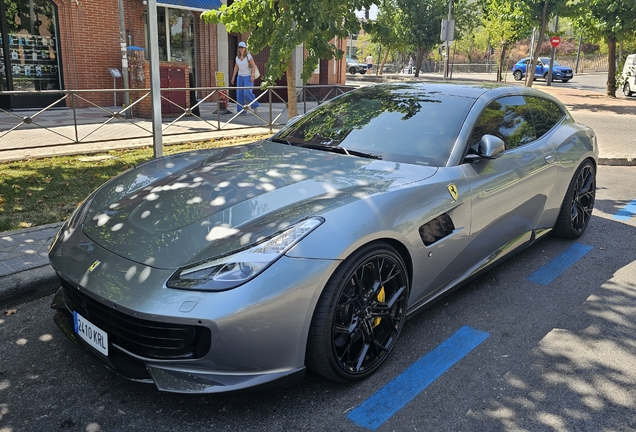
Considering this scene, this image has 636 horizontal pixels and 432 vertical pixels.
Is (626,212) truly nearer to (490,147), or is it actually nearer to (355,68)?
(490,147)

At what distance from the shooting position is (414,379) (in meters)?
3.06

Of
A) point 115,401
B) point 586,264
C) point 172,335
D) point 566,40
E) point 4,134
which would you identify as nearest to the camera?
point 172,335

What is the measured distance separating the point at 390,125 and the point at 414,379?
183 cm

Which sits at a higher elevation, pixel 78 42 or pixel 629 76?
pixel 78 42

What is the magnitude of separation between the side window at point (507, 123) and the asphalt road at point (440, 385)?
3.93ft

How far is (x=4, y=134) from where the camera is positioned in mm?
9008

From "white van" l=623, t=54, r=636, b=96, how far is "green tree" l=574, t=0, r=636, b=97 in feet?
12.4

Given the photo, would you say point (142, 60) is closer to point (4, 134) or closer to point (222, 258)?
point (4, 134)

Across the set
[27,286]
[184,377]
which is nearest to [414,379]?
[184,377]

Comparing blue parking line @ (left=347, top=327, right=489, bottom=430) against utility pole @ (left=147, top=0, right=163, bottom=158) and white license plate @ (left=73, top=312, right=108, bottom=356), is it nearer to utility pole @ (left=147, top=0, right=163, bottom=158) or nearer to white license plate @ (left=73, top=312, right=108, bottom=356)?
white license plate @ (left=73, top=312, right=108, bottom=356)

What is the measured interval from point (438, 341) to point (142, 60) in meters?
11.8

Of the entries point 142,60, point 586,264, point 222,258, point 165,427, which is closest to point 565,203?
point 586,264

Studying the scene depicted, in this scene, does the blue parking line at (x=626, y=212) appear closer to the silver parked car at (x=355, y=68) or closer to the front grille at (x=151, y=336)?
the front grille at (x=151, y=336)

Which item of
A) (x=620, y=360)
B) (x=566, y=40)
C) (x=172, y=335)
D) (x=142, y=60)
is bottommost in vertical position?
(x=620, y=360)
